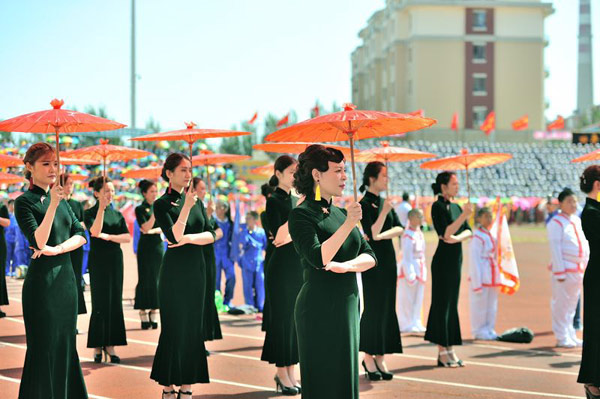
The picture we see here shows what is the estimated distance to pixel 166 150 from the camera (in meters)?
Answer: 44.4

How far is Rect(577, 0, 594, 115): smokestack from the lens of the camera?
126250 millimetres

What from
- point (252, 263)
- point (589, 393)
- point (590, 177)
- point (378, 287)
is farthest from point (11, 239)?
point (589, 393)

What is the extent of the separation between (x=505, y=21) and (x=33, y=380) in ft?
256

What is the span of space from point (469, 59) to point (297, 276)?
7385cm

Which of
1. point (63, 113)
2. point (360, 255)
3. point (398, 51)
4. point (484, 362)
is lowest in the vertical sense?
point (484, 362)

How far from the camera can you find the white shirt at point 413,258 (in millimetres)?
12102

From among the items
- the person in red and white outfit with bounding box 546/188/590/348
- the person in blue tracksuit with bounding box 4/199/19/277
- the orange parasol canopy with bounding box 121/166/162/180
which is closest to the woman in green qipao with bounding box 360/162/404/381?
the person in red and white outfit with bounding box 546/188/590/348

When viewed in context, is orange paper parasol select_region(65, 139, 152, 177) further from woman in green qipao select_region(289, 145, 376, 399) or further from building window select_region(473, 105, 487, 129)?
building window select_region(473, 105, 487, 129)

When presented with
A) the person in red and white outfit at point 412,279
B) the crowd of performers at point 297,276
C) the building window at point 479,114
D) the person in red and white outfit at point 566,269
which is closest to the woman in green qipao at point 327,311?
the crowd of performers at point 297,276

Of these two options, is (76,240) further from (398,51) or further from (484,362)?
(398,51)

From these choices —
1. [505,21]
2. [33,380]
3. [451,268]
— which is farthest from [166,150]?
[505,21]

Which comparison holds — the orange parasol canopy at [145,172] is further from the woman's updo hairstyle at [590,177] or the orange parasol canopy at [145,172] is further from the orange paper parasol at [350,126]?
the woman's updo hairstyle at [590,177]

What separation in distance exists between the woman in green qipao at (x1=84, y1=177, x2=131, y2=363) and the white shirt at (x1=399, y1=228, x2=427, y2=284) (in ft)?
14.0

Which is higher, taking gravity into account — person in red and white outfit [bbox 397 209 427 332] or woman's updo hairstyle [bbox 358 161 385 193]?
woman's updo hairstyle [bbox 358 161 385 193]
